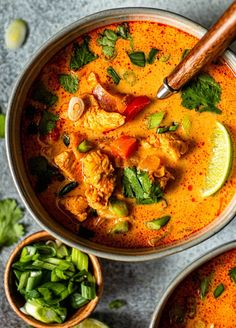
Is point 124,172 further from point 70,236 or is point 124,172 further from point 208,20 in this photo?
point 208,20

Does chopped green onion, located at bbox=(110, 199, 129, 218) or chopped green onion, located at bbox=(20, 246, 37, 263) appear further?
chopped green onion, located at bbox=(20, 246, 37, 263)

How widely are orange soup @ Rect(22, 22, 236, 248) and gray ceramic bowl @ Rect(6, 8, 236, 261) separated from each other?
0.04 metres

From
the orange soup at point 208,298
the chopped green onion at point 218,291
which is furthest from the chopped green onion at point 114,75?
the chopped green onion at point 218,291

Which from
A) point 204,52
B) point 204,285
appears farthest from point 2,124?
point 204,285

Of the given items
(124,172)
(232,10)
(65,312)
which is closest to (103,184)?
(124,172)

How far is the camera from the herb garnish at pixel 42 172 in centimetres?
281

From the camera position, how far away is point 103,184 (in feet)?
8.88

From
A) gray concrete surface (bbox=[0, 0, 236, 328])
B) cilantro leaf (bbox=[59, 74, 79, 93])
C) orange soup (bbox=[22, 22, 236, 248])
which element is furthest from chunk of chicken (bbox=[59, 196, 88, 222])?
cilantro leaf (bbox=[59, 74, 79, 93])

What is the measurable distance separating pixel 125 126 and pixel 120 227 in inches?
17.9

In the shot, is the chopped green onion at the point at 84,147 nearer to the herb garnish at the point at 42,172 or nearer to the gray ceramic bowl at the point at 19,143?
the herb garnish at the point at 42,172

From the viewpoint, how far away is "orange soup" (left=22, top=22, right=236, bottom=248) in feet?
8.95

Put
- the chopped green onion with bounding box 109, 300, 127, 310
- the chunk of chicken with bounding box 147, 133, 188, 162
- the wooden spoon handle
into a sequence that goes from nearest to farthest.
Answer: the wooden spoon handle → the chunk of chicken with bounding box 147, 133, 188, 162 → the chopped green onion with bounding box 109, 300, 127, 310

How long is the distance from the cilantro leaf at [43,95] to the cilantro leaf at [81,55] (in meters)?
0.15

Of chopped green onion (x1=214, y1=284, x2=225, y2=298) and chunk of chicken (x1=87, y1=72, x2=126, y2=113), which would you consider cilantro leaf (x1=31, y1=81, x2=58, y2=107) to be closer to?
chunk of chicken (x1=87, y1=72, x2=126, y2=113)
